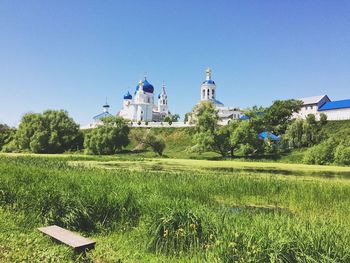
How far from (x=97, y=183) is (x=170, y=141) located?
216ft

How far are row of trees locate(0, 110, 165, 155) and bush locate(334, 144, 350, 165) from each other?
92.2 feet

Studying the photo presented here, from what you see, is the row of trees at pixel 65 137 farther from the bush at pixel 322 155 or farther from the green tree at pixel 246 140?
the bush at pixel 322 155

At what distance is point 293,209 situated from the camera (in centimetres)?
1216

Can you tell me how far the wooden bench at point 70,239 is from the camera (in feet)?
21.6

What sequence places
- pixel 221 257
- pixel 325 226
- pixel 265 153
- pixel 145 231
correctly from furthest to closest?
1. pixel 265 153
2. pixel 145 231
3. pixel 325 226
4. pixel 221 257

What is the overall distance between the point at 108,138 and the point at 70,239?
181ft

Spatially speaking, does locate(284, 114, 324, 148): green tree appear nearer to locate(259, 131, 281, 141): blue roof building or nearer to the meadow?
locate(259, 131, 281, 141): blue roof building

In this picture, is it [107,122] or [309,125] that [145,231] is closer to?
[309,125]

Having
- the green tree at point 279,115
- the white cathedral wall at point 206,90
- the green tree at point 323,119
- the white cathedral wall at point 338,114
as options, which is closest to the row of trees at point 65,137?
the green tree at point 279,115

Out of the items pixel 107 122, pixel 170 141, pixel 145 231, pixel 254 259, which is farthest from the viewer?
pixel 170 141

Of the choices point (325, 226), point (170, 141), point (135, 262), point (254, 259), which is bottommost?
point (135, 262)

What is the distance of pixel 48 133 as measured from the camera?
65.5 m

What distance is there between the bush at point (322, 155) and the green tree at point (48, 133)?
43.4 metres

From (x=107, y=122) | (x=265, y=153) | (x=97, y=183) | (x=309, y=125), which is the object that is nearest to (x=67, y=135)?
(x=107, y=122)
